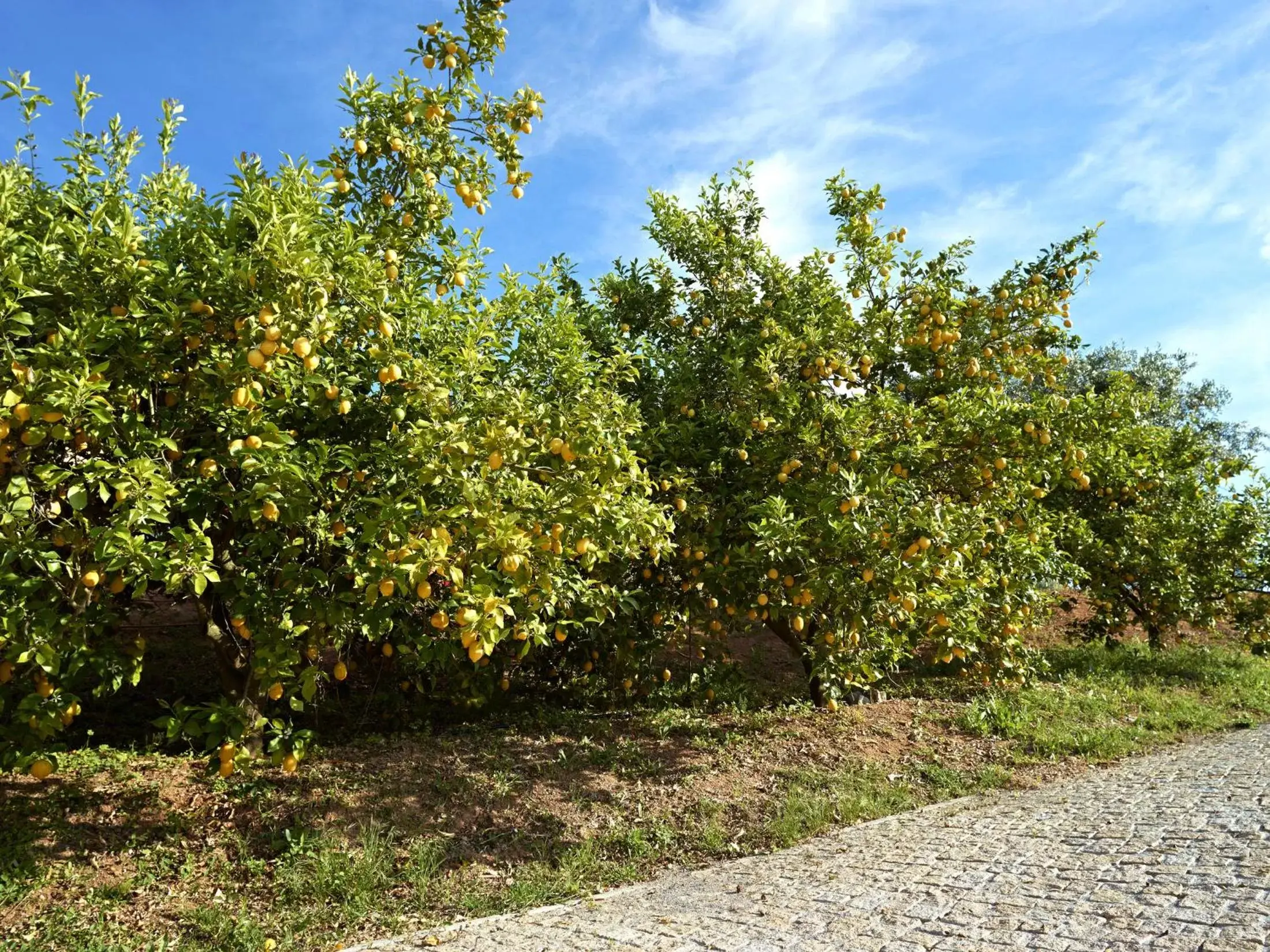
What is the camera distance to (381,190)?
215 inches

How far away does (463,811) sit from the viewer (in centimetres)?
558

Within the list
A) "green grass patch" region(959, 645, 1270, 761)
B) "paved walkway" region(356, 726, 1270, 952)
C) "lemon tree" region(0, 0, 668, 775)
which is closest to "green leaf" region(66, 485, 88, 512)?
"lemon tree" region(0, 0, 668, 775)

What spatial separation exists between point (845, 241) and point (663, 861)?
5.72 m

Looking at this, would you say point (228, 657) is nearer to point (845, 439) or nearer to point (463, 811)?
point (463, 811)

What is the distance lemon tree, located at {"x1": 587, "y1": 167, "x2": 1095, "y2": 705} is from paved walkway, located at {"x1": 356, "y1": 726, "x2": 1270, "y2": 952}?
1.69m

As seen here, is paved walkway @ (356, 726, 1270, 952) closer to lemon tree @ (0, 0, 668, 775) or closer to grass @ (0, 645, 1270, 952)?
grass @ (0, 645, 1270, 952)

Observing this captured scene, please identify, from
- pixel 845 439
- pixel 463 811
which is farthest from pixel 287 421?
pixel 845 439

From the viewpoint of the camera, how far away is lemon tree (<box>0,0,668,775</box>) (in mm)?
3893

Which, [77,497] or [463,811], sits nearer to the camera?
[77,497]

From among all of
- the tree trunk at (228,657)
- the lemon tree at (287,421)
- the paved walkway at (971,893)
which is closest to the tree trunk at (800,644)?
the paved walkway at (971,893)

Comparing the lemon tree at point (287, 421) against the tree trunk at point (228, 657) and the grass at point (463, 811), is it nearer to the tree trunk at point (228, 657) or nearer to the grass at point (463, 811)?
the tree trunk at point (228, 657)

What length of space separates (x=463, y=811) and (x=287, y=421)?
111 inches

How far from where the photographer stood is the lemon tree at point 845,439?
6207 mm

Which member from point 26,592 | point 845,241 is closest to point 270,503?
point 26,592
